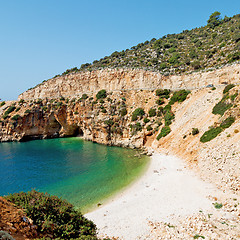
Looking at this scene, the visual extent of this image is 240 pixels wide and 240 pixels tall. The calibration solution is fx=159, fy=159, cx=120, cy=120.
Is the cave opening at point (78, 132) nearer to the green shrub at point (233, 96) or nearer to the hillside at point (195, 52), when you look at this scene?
the hillside at point (195, 52)

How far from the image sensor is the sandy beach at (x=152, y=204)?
10227 millimetres

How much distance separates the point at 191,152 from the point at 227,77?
18407 mm

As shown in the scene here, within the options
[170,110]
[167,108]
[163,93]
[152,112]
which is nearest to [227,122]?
[170,110]

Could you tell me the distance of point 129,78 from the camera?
42562 millimetres

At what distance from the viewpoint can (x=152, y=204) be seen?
12570 mm

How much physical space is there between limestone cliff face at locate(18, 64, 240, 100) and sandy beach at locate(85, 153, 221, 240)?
73.7ft

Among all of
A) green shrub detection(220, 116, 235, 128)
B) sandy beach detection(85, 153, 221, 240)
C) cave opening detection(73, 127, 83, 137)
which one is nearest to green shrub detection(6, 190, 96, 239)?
sandy beach detection(85, 153, 221, 240)

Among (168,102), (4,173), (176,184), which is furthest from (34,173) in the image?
(168,102)

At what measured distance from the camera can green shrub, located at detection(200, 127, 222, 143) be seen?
63.3 feet

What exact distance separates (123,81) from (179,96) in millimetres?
16699

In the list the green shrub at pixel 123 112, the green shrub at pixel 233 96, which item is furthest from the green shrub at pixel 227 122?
the green shrub at pixel 123 112

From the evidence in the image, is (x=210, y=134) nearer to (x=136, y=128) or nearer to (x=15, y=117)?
(x=136, y=128)

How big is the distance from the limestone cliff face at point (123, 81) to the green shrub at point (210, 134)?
13.8 metres

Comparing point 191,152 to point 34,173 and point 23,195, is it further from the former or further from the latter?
point 34,173
